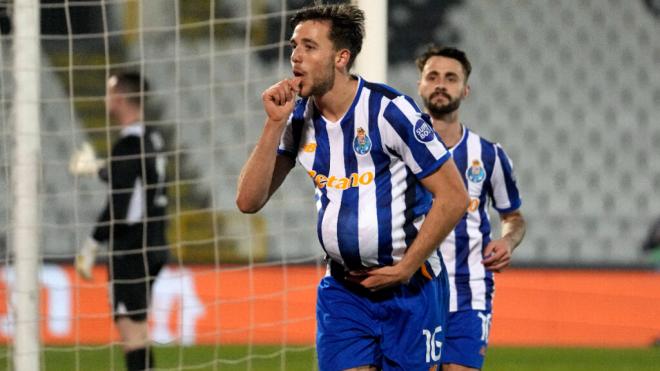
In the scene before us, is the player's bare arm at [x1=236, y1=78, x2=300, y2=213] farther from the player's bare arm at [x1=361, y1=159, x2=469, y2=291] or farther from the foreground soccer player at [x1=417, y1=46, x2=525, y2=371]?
the foreground soccer player at [x1=417, y1=46, x2=525, y2=371]

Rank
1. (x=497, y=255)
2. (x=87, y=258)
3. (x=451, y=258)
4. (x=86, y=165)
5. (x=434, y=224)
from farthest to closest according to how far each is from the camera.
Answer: (x=87, y=258) → (x=86, y=165) → (x=451, y=258) → (x=497, y=255) → (x=434, y=224)

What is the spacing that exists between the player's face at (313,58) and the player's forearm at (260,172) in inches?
6.2

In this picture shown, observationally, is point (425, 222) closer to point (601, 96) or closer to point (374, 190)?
point (374, 190)

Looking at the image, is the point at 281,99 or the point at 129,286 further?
the point at 129,286

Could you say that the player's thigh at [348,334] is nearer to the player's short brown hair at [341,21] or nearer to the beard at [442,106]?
the player's short brown hair at [341,21]

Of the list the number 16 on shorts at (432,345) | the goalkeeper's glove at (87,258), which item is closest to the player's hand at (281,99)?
the number 16 on shorts at (432,345)

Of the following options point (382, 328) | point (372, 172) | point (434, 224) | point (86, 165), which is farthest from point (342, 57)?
point (86, 165)

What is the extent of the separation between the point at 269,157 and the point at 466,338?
1.33 m

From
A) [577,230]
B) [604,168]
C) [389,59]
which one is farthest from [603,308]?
[389,59]

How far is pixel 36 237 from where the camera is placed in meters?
5.12

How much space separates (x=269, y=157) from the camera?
350 centimetres

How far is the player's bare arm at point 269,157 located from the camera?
3.41m

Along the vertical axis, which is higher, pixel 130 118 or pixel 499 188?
pixel 130 118

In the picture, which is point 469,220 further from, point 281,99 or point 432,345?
point 281,99
